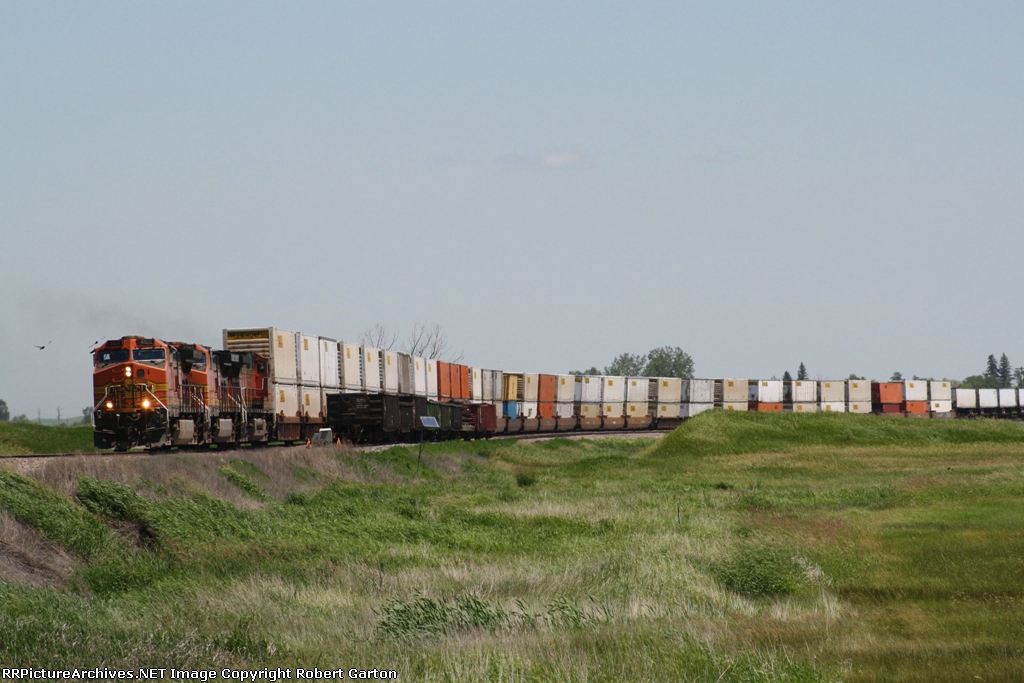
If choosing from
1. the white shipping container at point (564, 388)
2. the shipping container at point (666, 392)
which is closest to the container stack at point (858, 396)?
the shipping container at point (666, 392)

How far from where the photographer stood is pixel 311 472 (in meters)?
30.2

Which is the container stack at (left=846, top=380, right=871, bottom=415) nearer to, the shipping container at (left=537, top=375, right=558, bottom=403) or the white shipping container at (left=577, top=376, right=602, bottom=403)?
the white shipping container at (left=577, top=376, right=602, bottom=403)

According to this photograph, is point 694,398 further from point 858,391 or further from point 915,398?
point 915,398

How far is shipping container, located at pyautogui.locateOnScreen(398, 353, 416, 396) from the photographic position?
55094mm

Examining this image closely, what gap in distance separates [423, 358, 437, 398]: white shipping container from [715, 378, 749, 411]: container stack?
36.5 metres

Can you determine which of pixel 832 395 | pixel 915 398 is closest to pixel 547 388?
pixel 832 395

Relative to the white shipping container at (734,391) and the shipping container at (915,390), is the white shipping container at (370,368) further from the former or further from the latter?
the shipping container at (915,390)

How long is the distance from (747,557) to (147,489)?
37.5 ft

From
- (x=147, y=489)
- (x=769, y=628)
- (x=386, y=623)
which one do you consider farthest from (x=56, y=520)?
(x=769, y=628)

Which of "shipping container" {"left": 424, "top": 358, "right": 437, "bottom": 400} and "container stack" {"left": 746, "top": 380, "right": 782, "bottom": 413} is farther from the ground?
"shipping container" {"left": 424, "top": 358, "right": 437, "bottom": 400}

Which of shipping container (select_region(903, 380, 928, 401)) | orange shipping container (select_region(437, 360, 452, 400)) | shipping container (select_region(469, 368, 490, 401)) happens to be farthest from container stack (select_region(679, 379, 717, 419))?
orange shipping container (select_region(437, 360, 452, 400))

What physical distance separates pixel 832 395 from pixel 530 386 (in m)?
32.6

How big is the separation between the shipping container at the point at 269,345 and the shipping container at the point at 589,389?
4373 centimetres

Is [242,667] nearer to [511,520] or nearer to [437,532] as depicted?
[437,532]
